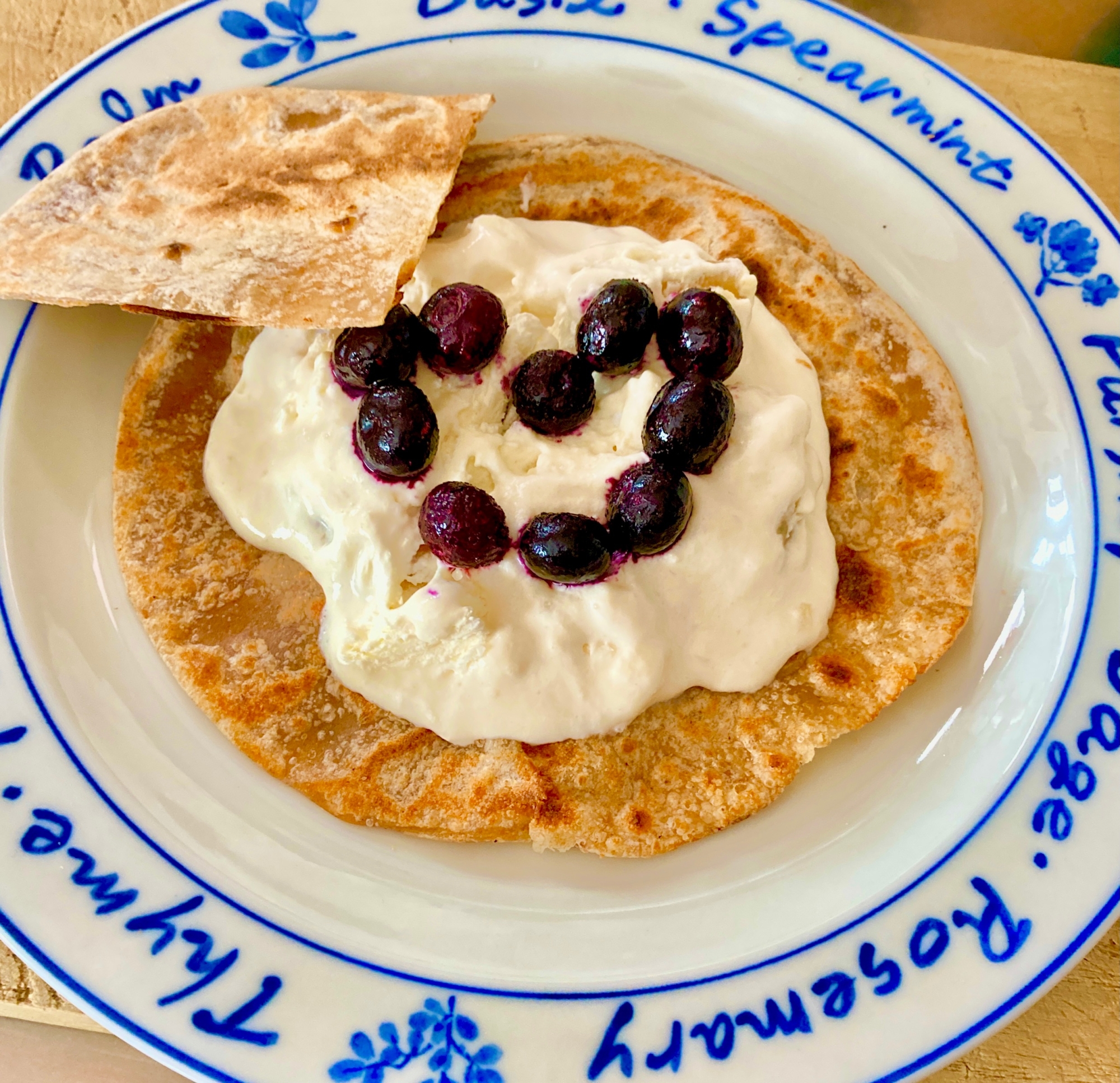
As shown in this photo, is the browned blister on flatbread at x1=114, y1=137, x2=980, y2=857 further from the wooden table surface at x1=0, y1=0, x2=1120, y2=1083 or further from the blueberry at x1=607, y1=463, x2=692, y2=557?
the wooden table surface at x1=0, y1=0, x2=1120, y2=1083

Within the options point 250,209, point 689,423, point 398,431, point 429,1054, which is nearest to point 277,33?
point 250,209

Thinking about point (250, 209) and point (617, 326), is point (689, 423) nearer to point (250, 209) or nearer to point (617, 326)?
point (617, 326)

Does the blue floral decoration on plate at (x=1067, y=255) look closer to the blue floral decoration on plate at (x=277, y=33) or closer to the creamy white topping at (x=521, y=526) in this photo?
the creamy white topping at (x=521, y=526)

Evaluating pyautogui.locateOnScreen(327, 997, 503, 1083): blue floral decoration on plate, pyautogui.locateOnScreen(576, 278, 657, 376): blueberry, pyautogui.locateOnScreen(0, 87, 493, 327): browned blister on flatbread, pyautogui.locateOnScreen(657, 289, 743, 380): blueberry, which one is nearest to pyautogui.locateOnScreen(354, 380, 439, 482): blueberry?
pyautogui.locateOnScreen(0, 87, 493, 327): browned blister on flatbread

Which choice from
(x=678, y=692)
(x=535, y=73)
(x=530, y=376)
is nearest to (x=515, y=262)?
(x=530, y=376)

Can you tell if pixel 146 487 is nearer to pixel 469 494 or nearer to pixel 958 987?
pixel 469 494

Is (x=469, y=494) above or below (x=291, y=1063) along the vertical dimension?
above

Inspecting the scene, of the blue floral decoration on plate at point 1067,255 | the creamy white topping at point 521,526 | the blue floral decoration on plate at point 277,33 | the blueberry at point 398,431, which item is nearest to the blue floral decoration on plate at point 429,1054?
the creamy white topping at point 521,526
